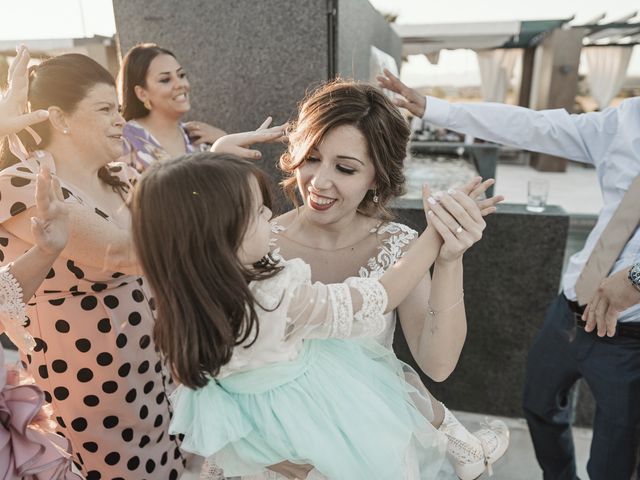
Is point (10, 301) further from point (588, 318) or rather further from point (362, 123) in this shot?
point (588, 318)

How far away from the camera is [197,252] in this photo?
104cm

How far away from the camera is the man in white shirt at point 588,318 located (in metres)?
1.82

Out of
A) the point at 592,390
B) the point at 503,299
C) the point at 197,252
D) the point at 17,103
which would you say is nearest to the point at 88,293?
the point at 17,103

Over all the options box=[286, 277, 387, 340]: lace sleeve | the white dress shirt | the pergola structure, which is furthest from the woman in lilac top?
the pergola structure

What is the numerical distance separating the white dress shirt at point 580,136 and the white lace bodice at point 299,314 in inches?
48.7

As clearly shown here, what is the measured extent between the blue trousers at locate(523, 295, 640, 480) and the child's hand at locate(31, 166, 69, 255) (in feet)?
6.46

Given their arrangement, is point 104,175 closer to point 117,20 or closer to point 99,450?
point 99,450

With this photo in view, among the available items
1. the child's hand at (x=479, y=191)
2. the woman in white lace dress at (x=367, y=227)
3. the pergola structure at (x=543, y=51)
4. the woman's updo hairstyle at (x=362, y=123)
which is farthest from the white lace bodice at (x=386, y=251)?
the pergola structure at (x=543, y=51)

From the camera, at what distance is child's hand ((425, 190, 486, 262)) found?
45.3 inches

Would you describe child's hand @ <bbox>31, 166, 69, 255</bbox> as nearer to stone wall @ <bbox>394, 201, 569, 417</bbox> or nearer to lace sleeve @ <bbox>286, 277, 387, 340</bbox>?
lace sleeve @ <bbox>286, 277, 387, 340</bbox>

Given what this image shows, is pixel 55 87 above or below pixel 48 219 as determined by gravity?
above

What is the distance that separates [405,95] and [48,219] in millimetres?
1546

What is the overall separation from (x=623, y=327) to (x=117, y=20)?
300cm

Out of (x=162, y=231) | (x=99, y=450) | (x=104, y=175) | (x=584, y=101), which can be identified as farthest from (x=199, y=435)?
(x=584, y=101)
